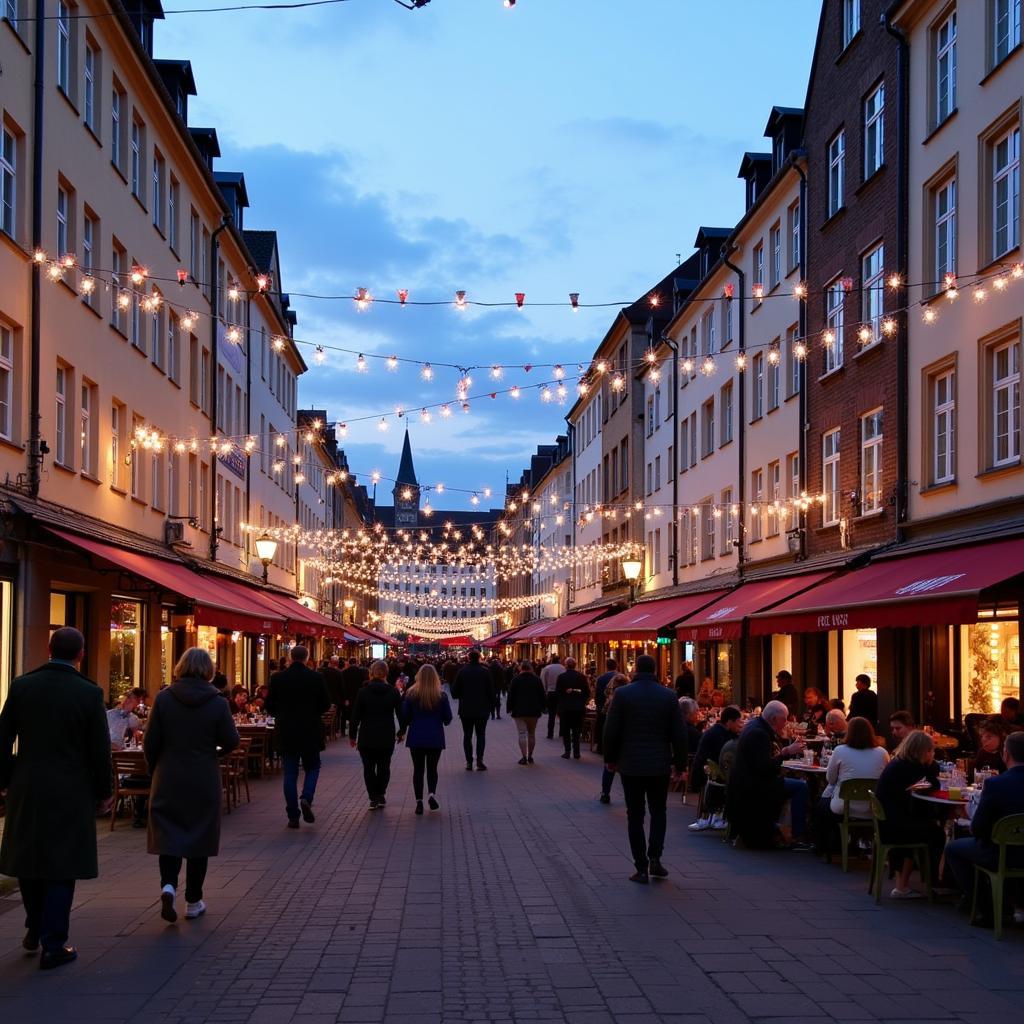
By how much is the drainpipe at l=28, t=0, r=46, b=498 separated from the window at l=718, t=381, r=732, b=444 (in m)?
19.0

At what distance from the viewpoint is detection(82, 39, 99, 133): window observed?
1964 centimetres

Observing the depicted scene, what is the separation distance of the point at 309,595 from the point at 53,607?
34.2 metres

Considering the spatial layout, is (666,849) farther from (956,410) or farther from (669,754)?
(956,410)

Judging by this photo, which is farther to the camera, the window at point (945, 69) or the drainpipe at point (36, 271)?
the window at point (945, 69)

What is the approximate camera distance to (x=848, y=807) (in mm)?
11469

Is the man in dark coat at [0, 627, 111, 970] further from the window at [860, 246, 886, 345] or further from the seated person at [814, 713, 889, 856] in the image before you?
the window at [860, 246, 886, 345]

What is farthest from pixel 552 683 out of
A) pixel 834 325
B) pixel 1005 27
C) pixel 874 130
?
pixel 1005 27

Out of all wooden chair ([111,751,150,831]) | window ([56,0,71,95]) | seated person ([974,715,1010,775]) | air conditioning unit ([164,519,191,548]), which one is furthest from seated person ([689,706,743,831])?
air conditioning unit ([164,519,191,548])

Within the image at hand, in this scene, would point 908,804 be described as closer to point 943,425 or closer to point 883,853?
point 883,853

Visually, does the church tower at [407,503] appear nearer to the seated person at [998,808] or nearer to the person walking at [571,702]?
the person walking at [571,702]

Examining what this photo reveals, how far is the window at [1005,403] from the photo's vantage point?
16000mm

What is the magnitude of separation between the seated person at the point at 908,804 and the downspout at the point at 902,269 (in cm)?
921

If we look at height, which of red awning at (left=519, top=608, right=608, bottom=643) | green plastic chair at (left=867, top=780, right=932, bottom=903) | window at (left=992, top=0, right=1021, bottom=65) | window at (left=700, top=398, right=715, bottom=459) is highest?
window at (left=992, top=0, right=1021, bottom=65)

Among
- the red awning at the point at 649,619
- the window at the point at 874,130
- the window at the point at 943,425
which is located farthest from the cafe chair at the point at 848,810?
the red awning at the point at 649,619
